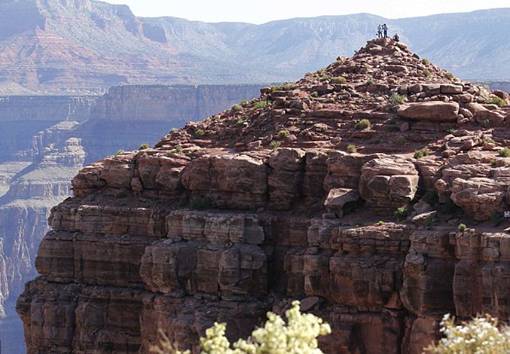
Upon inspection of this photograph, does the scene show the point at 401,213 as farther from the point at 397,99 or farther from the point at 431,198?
the point at 397,99

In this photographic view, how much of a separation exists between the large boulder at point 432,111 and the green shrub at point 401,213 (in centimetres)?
636

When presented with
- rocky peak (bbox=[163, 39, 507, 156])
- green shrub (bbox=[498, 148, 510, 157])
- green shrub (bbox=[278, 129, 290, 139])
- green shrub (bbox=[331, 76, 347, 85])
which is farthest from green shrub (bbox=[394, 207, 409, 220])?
green shrub (bbox=[331, 76, 347, 85])

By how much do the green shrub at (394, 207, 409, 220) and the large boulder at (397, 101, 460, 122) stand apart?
250 inches

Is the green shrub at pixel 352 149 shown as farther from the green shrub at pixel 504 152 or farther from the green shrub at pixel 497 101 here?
the green shrub at pixel 497 101

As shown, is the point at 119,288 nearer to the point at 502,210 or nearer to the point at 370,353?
the point at 370,353

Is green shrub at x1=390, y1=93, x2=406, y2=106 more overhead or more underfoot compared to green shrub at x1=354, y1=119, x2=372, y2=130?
more overhead

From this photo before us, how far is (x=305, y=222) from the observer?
55688mm

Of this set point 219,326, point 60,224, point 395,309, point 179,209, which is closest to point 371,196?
point 395,309

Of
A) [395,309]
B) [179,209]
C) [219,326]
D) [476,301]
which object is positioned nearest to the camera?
[219,326]

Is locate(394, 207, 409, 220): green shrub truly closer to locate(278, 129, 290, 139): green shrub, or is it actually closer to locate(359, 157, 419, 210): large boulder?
locate(359, 157, 419, 210): large boulder

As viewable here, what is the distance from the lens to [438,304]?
49.5 metres

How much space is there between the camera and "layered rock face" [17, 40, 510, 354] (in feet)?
164

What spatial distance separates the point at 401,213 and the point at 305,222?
4381 millimetres

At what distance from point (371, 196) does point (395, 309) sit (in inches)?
157
